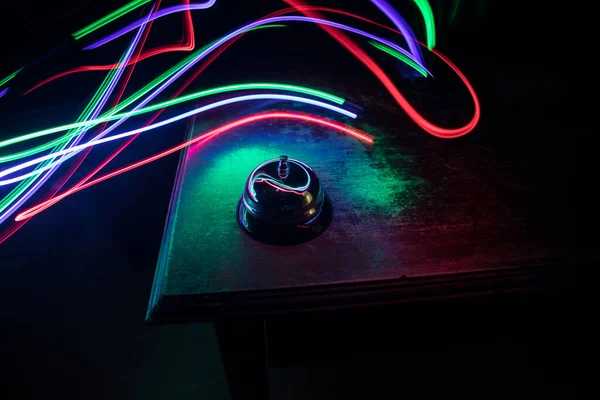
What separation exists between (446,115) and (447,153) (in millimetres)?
297

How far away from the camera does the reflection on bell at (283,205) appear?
3.37 ft

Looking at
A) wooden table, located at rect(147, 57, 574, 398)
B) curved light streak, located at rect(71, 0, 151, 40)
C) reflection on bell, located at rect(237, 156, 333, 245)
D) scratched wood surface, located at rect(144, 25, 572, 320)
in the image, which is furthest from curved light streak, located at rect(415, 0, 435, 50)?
curved light streak, located at rect(71, 0, 151, 40)

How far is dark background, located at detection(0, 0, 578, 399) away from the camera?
1467 mm

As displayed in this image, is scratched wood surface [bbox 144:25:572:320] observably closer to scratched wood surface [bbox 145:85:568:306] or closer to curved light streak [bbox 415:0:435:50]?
scratched wood surface [bbox 145:85:568:306]

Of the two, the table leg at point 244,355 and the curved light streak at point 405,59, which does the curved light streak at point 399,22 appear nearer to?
the curved light streak at point 405,59

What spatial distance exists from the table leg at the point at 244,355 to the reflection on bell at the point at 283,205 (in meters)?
0.25

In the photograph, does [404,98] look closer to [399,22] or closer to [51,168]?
[399,22]

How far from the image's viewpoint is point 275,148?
1411mm

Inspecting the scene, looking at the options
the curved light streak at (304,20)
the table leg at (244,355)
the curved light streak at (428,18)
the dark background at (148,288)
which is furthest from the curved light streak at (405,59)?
the table leg at (244,355)

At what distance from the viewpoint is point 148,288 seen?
2096mm

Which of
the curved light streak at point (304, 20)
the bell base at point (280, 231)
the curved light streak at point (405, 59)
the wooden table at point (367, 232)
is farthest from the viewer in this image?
the curved light streak at point (405, 59)

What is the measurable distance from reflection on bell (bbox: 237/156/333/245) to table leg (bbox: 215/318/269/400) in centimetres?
25

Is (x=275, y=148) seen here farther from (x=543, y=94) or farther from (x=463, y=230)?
(x=543, y=94)

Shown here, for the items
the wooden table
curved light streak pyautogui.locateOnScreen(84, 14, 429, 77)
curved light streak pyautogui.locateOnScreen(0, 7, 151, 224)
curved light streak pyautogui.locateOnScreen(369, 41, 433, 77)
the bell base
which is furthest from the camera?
curved light streak pyautogui.locateOnScreen(369, 41, 433, 77)
